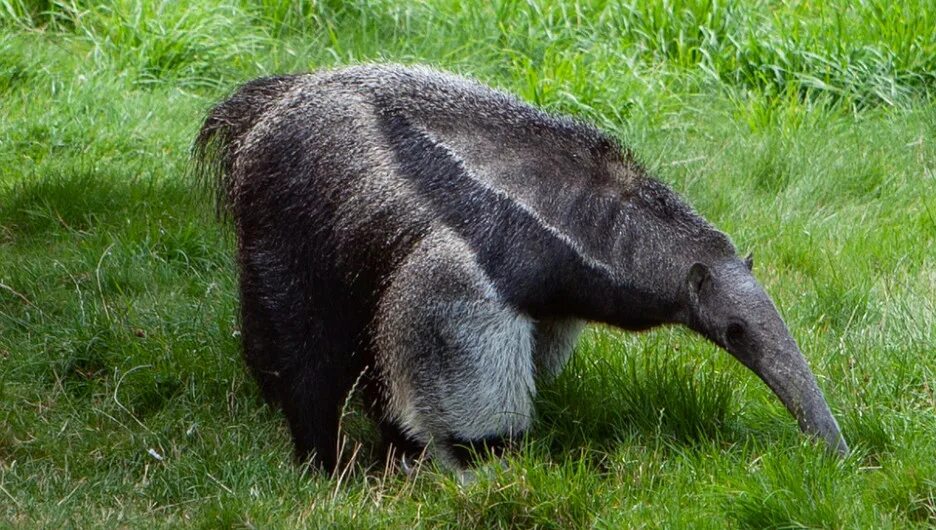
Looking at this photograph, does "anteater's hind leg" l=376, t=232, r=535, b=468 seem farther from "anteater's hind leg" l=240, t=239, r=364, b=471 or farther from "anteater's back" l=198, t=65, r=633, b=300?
"anteater's hind leg" l=240, t=239, r=364, b=471

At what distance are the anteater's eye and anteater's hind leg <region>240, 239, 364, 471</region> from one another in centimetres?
145

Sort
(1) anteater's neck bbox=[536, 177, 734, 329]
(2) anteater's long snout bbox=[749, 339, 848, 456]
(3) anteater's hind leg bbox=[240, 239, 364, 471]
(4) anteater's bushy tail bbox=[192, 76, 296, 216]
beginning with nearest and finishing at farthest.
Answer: (2) anteater's long snout bbox=[749, 339, 848, 456] < (1) anteater's neck bbox=[536, 177, 734, 329] < (3) anteater's hind leg bbox=[240, 239, 364, 471] < (4) anteater's bushy tail bbox=[192, 76, 296, 216]

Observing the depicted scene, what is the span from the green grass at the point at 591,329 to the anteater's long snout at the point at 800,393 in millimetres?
94

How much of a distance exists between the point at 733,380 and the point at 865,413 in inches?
23.3

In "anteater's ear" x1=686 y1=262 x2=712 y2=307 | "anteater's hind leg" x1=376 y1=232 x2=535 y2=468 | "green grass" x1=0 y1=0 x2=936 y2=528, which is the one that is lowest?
"green grass" x1=0 y1=0 x2=936 y2=528

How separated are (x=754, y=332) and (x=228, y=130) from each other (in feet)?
7.97

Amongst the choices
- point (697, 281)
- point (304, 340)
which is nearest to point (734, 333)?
point (697, 281)

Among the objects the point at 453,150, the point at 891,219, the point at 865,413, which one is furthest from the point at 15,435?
the point at 891,219

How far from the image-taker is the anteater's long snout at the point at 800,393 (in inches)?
205

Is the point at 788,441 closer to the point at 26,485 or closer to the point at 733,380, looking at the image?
the point at 733,380

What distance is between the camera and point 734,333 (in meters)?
5.41

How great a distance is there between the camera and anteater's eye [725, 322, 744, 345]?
5.39 metres

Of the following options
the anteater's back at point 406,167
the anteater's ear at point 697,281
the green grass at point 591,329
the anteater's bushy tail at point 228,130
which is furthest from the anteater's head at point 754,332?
the anteater's bushy tail at point 228,130

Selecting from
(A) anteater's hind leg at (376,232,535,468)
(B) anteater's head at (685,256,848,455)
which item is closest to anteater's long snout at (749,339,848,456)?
(B) anteater's head at (685,256,848,455)
